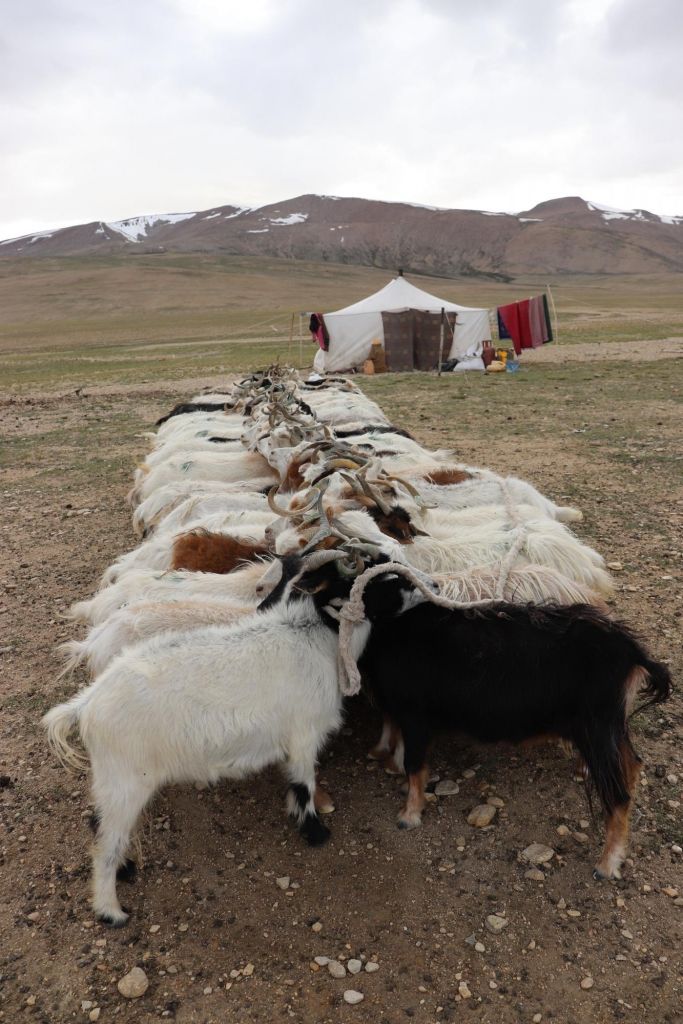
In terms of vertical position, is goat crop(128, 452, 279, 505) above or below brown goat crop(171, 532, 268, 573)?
below

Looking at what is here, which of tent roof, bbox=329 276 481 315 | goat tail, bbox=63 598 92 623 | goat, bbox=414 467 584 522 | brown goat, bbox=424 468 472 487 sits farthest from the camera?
tent roof, bbox=329 276 481 315

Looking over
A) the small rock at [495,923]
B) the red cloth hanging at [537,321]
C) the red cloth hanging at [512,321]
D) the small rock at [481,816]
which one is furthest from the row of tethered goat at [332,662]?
the red cloth hanging at [537,321]

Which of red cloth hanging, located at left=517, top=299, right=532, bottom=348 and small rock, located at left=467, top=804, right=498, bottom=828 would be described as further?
red cloth hanging, located at left=517, top=299, right=532, bottom=348

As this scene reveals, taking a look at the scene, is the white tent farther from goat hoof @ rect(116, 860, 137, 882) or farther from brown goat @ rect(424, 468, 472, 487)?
goat hoof @ rect(116, 860, 137, 882)

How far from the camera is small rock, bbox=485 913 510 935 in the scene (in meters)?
2.88

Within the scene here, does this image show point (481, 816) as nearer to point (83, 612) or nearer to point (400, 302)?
point (83, 612)

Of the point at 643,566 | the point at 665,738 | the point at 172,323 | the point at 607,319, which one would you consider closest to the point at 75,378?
the point at 643,566

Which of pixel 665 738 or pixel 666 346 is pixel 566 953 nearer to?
pixel 665 738

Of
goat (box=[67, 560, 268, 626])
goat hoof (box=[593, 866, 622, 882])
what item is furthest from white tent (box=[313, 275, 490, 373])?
goat hoof (box=[593, 866, 622, 882])

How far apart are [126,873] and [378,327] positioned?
71.8 ft

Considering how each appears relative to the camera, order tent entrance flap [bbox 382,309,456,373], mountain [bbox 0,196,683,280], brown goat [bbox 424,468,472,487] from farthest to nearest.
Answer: mountain [bbox 0,196,683,280] → tent entrance flap [bbox 382,309,456,373] → brown goat [bbox 424,468,472,487]

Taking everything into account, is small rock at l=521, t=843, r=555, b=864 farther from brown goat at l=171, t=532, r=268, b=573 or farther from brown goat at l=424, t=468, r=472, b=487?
brown goat at l=424, t=468, r=472, b=487

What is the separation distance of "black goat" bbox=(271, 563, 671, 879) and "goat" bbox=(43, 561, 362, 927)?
0.32m

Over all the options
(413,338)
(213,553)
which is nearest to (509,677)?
(213,553)
